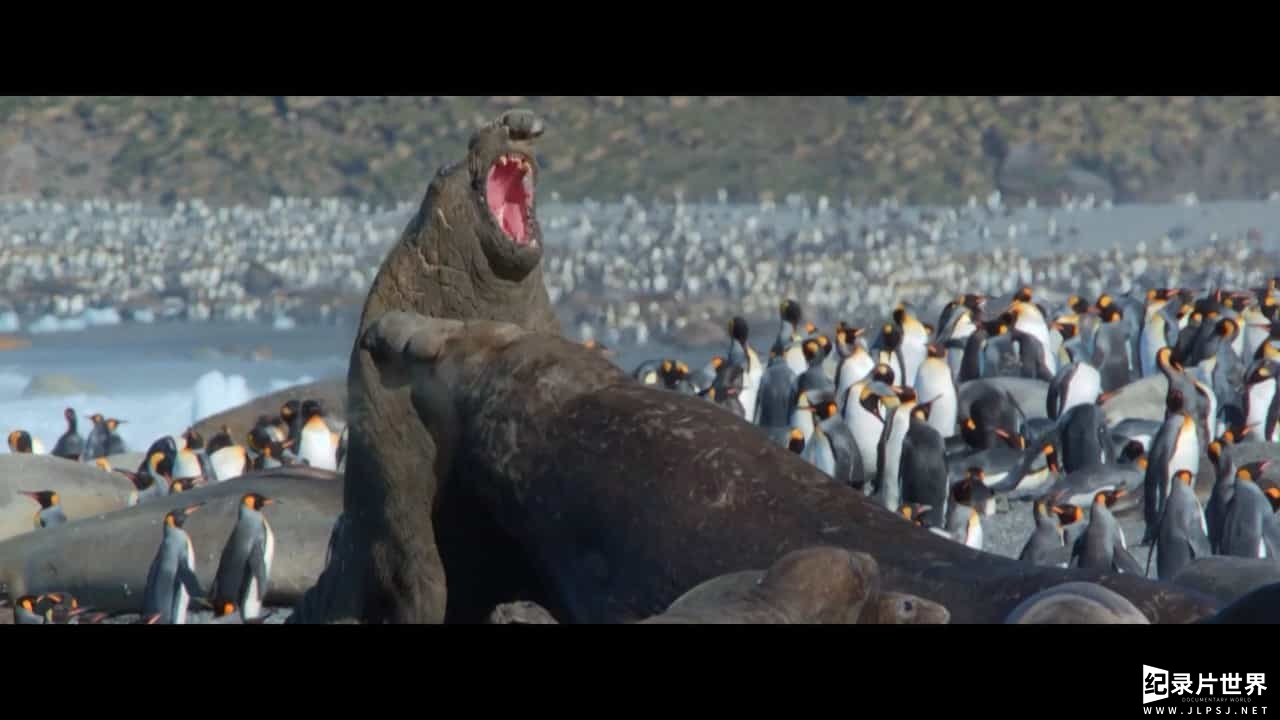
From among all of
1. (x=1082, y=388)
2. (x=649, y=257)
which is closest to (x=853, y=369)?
(x=1082, y=388)

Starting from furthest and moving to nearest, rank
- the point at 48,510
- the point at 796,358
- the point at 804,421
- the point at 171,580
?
the point at 796,358
the point at 804,421
the point at 48,510
the point at 171,580

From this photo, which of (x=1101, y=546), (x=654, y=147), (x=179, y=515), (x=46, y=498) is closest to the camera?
(x=1101, y=546)

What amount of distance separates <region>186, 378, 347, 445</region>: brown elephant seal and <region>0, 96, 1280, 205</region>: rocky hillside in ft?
101

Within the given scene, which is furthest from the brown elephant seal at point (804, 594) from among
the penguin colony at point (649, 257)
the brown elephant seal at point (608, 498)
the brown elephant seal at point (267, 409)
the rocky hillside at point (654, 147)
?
the rocky hillside at point (654, 147)

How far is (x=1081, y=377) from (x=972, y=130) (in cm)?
3697

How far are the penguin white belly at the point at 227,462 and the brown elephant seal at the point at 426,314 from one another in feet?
21.0

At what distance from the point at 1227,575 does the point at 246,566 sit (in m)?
3.83

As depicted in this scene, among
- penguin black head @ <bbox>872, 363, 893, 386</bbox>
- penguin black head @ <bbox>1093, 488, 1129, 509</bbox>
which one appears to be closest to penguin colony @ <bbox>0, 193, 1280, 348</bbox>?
penguin black head @ <bbox>872, 363, 893, 386</bbox>

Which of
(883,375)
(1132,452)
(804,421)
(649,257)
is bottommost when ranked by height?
(1132,452)

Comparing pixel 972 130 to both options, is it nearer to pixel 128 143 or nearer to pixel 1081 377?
pixel 128 143

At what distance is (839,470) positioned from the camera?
11453mm

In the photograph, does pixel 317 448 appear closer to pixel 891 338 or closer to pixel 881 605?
pixel 891 338

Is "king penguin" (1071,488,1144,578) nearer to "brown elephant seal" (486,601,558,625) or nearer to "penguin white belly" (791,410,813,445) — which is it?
"penguin white belly" (791,410,813,445)

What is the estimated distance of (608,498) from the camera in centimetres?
509
